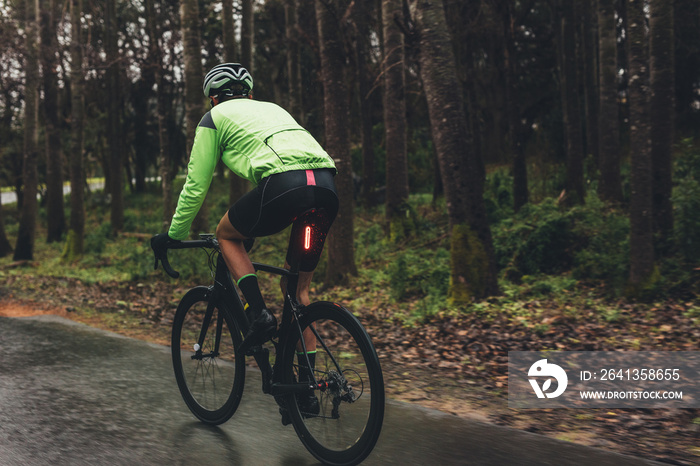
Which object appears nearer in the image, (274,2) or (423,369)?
(423,369)

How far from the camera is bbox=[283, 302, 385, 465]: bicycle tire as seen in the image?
11.4 ft

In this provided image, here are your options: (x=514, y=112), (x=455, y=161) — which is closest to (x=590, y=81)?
(x=514, y=112)

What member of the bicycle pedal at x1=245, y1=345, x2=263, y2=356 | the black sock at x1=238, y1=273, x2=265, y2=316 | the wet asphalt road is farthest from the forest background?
the black sock at x1=238, y1=273, x2=265, y2=316

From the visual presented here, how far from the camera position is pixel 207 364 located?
15.6ft

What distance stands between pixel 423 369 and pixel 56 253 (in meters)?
18.8

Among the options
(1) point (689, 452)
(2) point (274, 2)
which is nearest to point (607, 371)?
(1) point (689, 452)

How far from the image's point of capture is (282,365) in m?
4.04

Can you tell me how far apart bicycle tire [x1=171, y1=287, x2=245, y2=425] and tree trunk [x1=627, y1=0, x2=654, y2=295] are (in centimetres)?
650

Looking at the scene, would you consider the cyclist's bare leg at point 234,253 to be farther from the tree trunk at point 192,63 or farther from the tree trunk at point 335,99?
the tree trunk at point 192,63

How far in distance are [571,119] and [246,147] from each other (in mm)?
16541

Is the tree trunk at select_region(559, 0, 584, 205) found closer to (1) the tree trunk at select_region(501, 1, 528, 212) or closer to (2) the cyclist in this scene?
(1) the tree trunk at select_region(501, 1, 528, 212)

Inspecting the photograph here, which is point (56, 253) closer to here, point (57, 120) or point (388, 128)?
point (57, 120)

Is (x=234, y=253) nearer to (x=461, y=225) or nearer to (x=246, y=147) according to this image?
(x=246, y=147)

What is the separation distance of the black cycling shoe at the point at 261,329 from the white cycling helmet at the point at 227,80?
1.47 m
